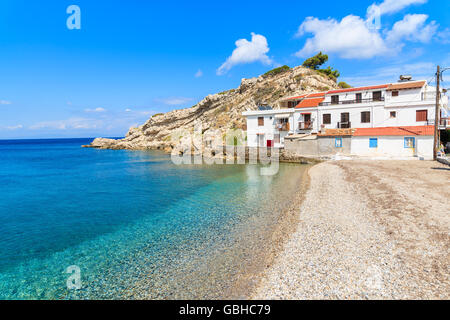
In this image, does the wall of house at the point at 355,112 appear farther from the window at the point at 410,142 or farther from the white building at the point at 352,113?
the window at the point at 410,142

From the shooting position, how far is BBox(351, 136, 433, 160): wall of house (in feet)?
108

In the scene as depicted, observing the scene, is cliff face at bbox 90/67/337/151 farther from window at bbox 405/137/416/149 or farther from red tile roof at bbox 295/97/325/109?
window at bbox 405/137/416/149

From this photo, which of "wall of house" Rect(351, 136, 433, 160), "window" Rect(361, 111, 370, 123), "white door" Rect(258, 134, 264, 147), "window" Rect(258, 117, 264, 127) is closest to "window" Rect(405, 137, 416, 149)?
"wall of house" Rect(351, 136, 433, 160)

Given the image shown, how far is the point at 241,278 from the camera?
9547 millimetres

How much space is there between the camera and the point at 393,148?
35125 mm

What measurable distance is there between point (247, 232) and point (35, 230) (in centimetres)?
1478

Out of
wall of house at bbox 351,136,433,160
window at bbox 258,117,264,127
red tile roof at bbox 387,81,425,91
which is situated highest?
red tile roof at bbox 387,81,425,91

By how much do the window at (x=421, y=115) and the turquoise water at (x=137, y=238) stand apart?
88.4ft

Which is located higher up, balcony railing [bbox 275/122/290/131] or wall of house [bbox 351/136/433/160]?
balcony railing [bbox 275/122/290/131]

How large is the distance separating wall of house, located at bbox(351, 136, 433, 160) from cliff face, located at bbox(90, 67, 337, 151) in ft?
102

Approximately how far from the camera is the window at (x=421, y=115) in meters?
36.9

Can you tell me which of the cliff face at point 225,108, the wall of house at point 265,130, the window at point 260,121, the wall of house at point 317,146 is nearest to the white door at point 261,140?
the wall of house at point 265,130

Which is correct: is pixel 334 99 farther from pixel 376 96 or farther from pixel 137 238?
pixel 137 238

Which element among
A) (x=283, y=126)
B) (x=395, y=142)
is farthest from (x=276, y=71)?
(x=395, y=142)
